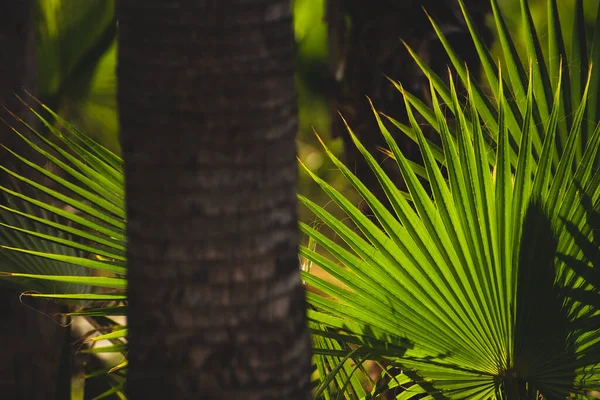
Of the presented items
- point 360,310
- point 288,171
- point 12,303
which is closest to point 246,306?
point 288,171

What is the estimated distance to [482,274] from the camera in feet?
5.94

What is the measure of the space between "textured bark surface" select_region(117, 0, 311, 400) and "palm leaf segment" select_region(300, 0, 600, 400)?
57cm

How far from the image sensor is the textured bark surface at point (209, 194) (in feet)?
4.15

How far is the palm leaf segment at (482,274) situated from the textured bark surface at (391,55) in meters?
0.97

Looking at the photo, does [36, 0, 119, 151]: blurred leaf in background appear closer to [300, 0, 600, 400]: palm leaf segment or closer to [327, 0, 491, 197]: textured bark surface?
[327, 0, 491, 197]: textured bark surface

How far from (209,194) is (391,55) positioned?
1788mm

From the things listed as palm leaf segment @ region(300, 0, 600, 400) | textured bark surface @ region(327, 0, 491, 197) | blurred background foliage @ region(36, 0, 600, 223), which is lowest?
palm leaf segment @ region(300, 0, 600, 400)

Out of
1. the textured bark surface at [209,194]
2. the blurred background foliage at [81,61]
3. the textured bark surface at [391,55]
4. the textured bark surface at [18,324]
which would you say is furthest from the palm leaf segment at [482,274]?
the blurred background foliage at [81,61]

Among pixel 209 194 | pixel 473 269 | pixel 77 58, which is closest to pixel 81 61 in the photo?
pixel 77 58

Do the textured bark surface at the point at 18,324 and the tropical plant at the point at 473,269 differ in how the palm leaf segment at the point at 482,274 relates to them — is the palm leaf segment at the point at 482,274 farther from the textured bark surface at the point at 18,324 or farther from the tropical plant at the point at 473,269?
the textured bark surface at the point at 18,324

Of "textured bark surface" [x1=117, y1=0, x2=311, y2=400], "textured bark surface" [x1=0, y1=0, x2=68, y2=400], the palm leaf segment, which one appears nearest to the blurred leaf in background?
"textured bark surface" [x1=0, y1=0, x2=68, y2=400]

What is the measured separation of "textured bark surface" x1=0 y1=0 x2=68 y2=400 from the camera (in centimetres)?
357

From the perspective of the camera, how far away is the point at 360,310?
1917 millimetres

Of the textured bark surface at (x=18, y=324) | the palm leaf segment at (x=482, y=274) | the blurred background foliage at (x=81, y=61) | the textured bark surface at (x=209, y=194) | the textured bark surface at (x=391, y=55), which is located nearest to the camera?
the textured bark surface at (x=209, y=194)
